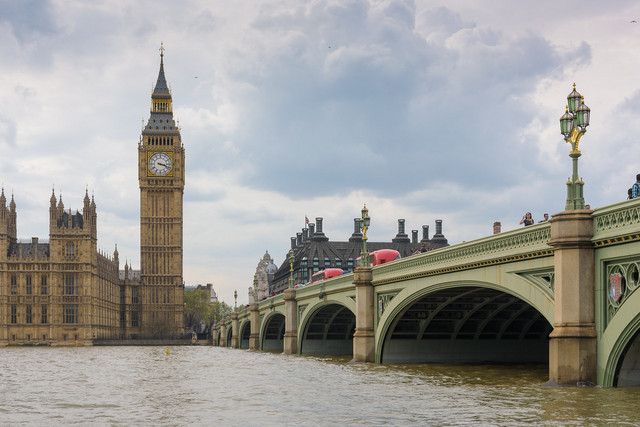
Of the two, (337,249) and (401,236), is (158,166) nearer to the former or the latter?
(337,249)

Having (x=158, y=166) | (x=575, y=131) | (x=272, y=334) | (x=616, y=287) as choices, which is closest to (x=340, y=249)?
(x=158, y=166)

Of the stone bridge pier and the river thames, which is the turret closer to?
the river thames

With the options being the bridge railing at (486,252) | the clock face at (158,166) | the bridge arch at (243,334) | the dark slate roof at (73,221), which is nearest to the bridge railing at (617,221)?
the bridge railing at (486,252)

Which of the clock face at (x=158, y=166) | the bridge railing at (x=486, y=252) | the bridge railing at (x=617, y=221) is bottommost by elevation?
the bridge railing at (x=486, y=252)

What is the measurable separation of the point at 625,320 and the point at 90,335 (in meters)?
135

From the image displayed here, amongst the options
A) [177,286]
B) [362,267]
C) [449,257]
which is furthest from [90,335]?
[449,257]

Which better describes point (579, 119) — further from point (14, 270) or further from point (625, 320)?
point (14, 270)

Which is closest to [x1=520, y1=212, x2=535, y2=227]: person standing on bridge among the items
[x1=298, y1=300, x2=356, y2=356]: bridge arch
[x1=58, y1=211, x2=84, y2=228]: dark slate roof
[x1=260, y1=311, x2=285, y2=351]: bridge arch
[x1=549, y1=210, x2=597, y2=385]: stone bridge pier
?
[x1=549, y1=210, x2=597, y2=385]: stone bridge pier

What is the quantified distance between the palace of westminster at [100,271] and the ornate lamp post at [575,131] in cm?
12840

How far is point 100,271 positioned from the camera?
15725 centimetres

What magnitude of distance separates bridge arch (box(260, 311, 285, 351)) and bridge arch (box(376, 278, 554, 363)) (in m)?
40.1

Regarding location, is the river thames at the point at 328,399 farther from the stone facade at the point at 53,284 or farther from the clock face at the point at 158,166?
the clock face at the point at 158,166

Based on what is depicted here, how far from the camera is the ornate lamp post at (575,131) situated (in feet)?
78.9

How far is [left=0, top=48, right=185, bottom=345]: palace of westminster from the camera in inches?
5743
